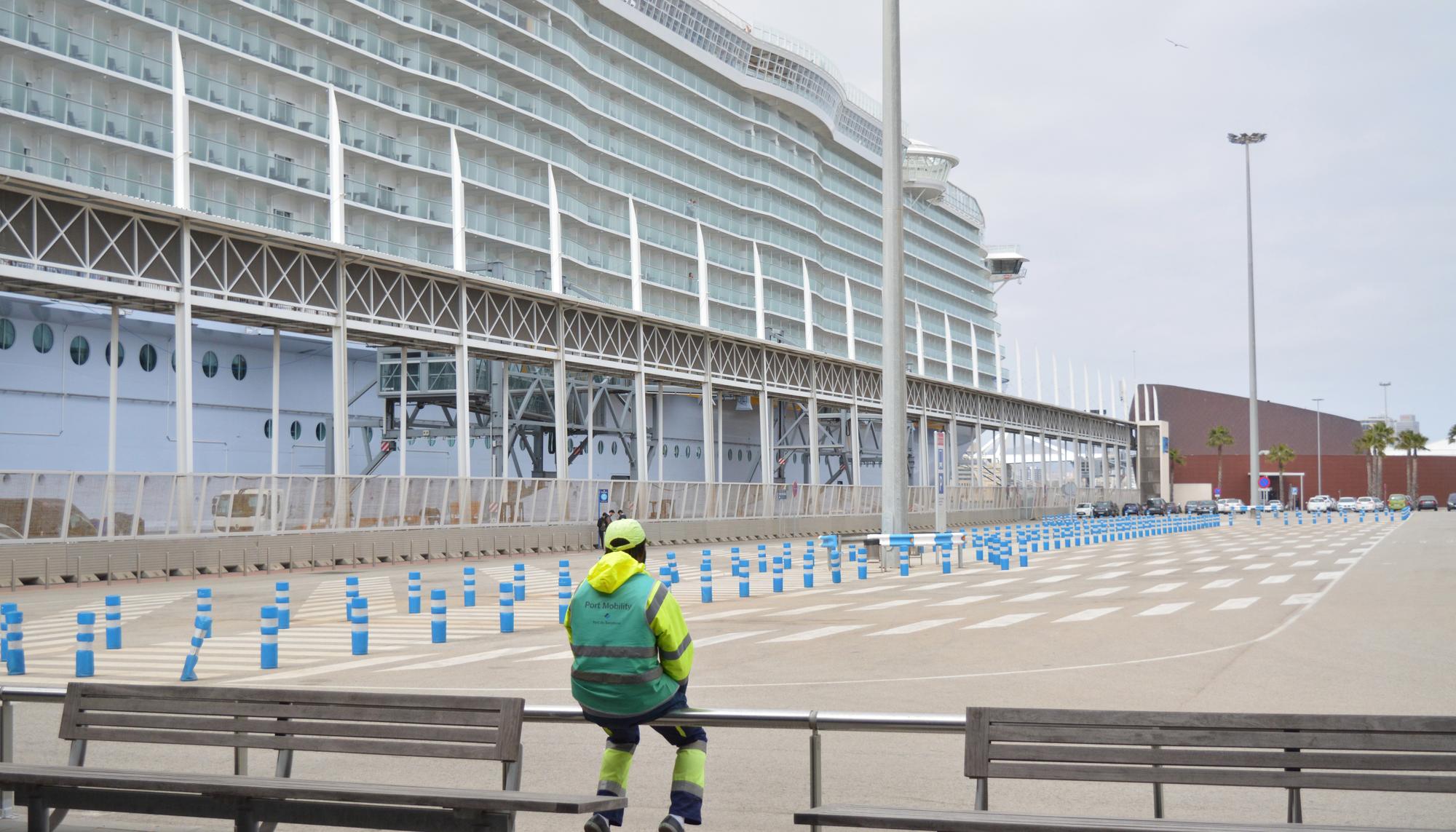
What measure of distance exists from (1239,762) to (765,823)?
8.00ft

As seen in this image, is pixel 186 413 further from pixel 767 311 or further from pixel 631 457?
pixel 767 311

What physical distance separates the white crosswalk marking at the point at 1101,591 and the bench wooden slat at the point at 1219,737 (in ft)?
59.9

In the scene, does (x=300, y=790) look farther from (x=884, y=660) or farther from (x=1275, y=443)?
(x=1275, y=443)

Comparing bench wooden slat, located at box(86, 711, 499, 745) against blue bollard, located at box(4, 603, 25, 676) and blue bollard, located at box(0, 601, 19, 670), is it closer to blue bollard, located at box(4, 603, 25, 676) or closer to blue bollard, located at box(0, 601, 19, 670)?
blue bollard, located at box(4, 603, 25, 676)

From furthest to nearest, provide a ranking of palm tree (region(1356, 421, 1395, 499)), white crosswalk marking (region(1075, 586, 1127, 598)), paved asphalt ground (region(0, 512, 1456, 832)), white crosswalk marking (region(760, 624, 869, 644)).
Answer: palm tree (region(1356, 421, 1395, 499)) → white crosswalk marking (region(1075, 586, 1127, 598)) → white crosswalk marking (region(760, 624, 869, 644)) → paved asphalt ground (region(0, 512, 1456, 832))

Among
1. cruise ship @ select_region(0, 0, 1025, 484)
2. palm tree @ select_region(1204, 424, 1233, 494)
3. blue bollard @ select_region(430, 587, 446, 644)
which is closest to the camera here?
blue bollard @ select_region(430, 587, 446, 644)

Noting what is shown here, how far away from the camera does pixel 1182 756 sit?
558cm

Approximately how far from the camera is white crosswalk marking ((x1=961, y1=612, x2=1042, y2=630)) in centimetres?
1800

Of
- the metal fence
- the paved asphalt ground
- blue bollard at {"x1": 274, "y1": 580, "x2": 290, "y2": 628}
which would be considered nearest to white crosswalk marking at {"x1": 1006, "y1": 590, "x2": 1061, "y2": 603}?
the paved asphalt ground

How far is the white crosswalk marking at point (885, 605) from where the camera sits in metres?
21.2

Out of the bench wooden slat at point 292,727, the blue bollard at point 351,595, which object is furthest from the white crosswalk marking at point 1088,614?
the bench wooden slat at point 292,727

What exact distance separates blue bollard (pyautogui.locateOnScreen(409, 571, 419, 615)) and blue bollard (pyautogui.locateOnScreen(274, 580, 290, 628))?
237cm

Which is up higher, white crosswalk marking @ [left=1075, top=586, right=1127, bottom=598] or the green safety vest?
the green safety vest

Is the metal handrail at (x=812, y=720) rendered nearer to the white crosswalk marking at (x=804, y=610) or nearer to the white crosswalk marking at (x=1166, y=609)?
the white crosswalk marking at (x=804, y=610)
